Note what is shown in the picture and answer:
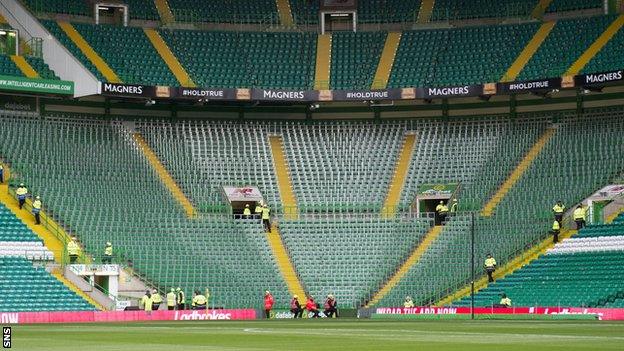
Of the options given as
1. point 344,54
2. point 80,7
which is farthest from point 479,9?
point 80,7

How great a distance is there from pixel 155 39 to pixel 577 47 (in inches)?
965

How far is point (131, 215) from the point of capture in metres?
67.8

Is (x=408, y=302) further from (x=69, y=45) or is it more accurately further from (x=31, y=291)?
(x=69, y=45)

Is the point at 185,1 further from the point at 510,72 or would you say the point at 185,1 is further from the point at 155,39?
the point at 510,72

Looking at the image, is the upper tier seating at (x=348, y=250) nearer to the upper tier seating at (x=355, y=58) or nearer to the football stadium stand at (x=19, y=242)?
the upper tier seating at (x=355, y=58)

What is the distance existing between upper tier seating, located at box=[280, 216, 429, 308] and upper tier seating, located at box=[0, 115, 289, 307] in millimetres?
1722

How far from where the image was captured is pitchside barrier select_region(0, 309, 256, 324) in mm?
51531

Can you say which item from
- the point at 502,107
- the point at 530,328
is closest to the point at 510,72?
the point at 502,107

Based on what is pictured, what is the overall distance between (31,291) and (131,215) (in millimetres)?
10579

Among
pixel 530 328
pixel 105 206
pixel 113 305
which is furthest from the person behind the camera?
pixel 105 206

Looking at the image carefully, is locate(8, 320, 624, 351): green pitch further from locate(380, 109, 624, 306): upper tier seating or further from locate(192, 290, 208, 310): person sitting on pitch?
locate(380, 109, 624, 306): upper tier seating

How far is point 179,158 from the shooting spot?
7325 centimetres

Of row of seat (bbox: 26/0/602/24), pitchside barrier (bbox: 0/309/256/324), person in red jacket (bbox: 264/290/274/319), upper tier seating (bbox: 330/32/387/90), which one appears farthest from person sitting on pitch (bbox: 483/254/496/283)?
row of seat (bbox: 26/0/602/24)

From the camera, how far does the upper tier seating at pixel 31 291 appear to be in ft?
187
